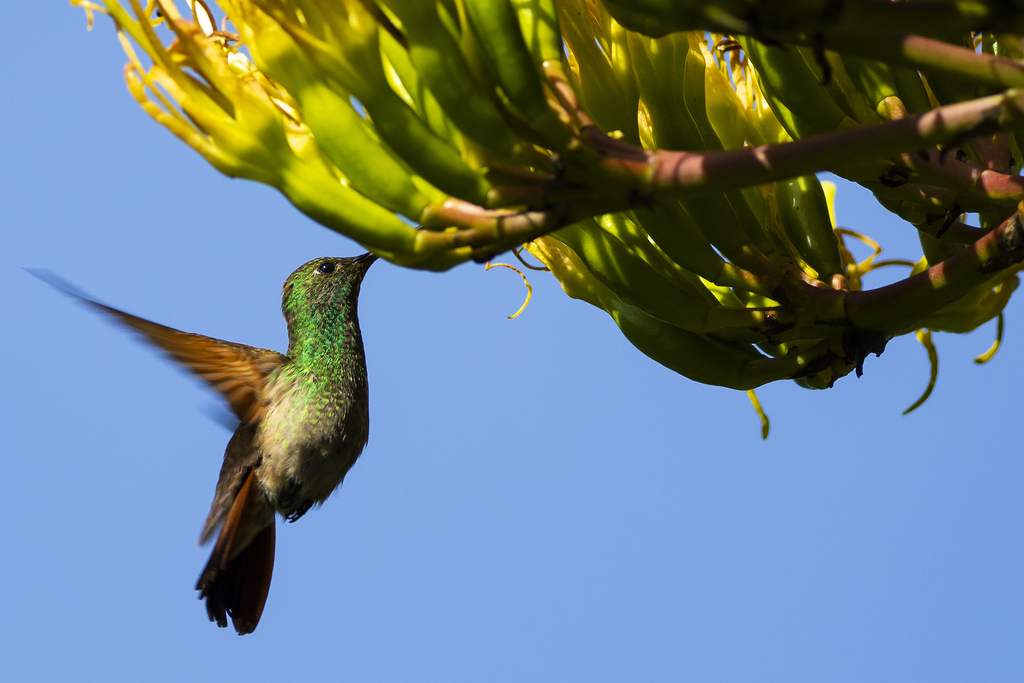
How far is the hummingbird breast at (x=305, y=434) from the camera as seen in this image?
9.43ft

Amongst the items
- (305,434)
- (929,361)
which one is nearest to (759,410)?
(929,361)

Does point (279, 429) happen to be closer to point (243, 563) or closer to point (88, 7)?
point (243, 563)

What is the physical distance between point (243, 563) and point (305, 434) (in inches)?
18.1

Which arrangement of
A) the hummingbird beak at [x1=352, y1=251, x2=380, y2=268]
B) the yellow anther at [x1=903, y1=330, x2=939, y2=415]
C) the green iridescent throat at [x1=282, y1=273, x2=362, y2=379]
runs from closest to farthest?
the yellow anther at [x1=903, y1=330, x2=939, y2=415] → the green iridescent throat at [x1=282, y1=273, x2=362, y2=379] → the hummingbird beak at [x1=352, y1=251, x2=380, y2=268]

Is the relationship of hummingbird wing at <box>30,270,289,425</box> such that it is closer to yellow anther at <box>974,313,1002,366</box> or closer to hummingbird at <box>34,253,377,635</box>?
hummingbird at <box>34,253,377,635</box>

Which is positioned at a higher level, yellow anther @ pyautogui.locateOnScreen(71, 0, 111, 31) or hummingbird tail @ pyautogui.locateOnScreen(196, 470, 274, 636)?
yellow anther @ pyautogui.locateOnScreen(71, 0, 111, 31)

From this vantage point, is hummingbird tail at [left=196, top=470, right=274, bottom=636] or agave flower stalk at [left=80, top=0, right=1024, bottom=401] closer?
agave flower stalk at [left=80, top=0, right=1024, bottom=401]

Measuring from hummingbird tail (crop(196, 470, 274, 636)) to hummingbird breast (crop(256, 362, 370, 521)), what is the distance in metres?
0.06

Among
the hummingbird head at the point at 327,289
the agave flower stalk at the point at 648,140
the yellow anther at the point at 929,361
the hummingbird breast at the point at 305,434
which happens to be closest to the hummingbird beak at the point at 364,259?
the hummingbird head at the point at 327,289

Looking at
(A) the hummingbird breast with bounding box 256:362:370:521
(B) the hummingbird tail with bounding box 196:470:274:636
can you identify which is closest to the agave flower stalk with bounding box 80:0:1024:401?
(A) the hummingbird breast with bounding box 256:362:370:521

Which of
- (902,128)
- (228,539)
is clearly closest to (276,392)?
(228,539)

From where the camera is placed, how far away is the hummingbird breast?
9.43 ft

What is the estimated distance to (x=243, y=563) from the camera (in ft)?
9.82

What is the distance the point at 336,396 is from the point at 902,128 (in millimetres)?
2122
